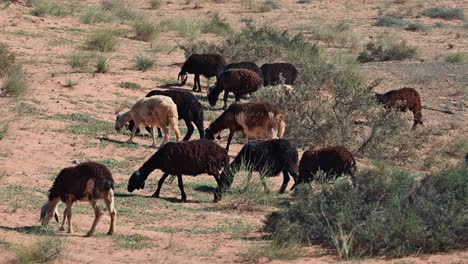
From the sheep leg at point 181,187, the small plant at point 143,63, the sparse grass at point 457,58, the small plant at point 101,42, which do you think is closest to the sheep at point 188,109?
the sheep leg at point 181,187

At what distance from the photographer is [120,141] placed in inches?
714

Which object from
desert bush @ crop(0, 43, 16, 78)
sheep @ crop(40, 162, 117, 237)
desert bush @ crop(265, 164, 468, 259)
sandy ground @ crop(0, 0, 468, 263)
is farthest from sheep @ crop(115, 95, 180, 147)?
sheep @ crop(40, 162, 117, 237)

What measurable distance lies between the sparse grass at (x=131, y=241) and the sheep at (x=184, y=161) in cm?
244

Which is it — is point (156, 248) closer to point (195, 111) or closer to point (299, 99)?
point (195, 111)

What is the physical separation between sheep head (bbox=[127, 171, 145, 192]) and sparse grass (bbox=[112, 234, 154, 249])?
2.42 m

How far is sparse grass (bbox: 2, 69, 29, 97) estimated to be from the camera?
19594 millimetres

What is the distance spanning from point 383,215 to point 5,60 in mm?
→ 13074

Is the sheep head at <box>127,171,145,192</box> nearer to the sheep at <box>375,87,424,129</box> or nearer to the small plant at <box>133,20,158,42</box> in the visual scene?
the sheep at <box>375,87,424,129</box>

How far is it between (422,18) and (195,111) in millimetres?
28017

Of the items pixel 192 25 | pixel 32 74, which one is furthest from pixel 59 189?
pixel 192 25

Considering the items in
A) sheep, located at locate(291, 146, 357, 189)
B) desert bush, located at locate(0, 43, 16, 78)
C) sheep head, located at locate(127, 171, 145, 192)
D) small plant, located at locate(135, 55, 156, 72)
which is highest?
desert bush, located at locate(0, 43, 16, 78)

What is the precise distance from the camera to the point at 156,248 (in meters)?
11.4

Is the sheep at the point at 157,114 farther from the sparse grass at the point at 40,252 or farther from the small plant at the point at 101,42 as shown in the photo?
the small plant at the point at 101,42

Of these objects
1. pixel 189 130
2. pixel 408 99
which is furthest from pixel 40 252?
pixel 408 99
